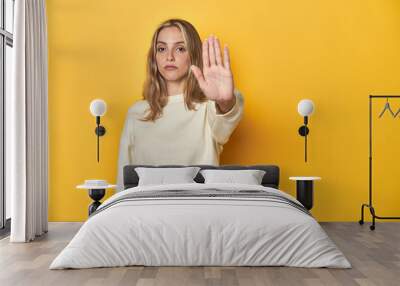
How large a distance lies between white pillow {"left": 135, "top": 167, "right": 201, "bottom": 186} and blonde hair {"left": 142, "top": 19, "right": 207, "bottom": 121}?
0.78m

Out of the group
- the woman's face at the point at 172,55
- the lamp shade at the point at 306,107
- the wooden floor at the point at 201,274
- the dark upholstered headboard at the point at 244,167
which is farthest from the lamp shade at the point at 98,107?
the lamp shade at the point at 306,107

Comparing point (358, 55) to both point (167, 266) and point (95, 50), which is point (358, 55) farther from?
point (167, 266)

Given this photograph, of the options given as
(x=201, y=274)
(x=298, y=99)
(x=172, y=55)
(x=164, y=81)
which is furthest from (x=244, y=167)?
(x=201, y=274)

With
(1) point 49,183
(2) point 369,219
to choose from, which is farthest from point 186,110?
(2) point 369,219

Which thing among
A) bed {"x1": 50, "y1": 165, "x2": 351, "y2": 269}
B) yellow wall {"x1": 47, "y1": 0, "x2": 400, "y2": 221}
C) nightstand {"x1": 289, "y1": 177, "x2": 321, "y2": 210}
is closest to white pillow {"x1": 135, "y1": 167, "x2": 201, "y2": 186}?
yellow wall {"x1": 47, "y1": 0, "x2": 400, "y2": 221}

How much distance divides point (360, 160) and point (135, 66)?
2963mm

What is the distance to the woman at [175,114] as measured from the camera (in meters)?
6.73

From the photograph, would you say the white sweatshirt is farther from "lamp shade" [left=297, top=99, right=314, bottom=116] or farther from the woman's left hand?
"lamp shade" [left=297, top=99, right=314, bottom=116]

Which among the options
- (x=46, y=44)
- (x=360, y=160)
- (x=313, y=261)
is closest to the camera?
(x=313, y=261)

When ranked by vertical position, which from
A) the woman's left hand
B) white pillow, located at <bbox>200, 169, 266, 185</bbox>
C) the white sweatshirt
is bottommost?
white pillow, located at <bbox>200, 169, 266, 185</bbox>

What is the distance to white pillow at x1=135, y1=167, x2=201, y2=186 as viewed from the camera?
20.3 feet

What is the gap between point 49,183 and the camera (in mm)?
6953

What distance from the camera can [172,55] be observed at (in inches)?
271

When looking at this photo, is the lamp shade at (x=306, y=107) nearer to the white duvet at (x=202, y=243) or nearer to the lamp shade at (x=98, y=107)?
the lamp shade at (x=98, y=107)
